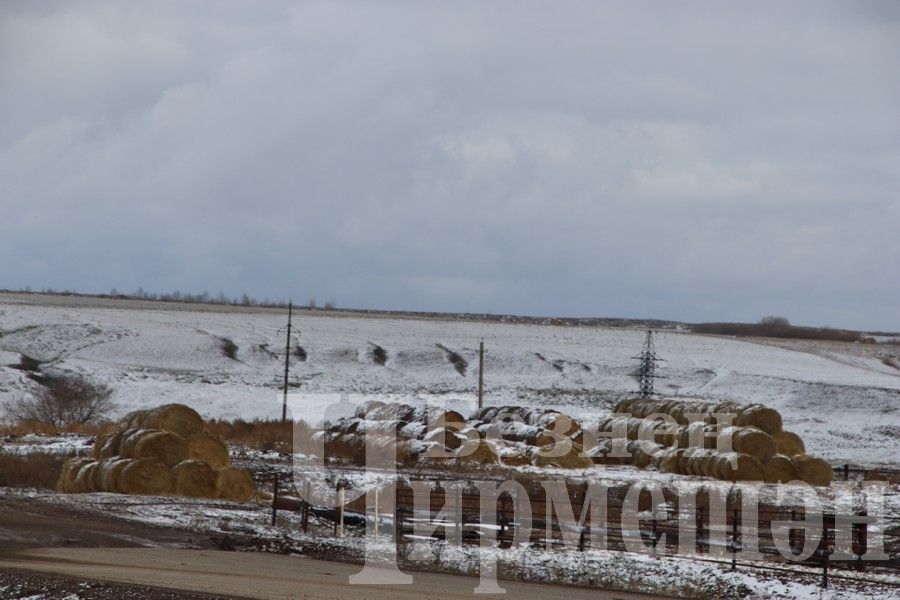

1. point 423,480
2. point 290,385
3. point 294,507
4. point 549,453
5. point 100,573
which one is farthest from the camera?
point 290,385

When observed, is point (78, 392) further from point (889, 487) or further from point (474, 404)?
point (889, 487)

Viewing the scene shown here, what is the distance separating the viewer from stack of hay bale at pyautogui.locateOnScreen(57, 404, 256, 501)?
84.3 feet

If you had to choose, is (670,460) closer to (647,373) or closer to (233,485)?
(233,485)

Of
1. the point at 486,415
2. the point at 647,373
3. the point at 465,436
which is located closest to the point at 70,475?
the point at 465,436

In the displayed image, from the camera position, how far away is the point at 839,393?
69.1 m

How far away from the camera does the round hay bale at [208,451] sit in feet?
88.7

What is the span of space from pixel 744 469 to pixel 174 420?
627 inches

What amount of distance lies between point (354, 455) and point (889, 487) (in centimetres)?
1725

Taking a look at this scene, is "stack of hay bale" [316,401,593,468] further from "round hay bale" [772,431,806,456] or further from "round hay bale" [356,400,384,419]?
"round hay bale" [772,431,806,456]

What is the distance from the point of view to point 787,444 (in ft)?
115

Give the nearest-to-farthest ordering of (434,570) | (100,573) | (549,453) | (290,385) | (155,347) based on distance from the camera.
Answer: (100,573) < (434,570) < (549,453) < (290,385) < (155,347)

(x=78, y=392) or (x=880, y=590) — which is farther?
Result: (x=78, y=392)

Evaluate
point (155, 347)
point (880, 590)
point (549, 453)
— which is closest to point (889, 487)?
point (549, 453)

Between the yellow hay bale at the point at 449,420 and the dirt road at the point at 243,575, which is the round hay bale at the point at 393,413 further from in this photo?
the dirt road at the point at 243,575
